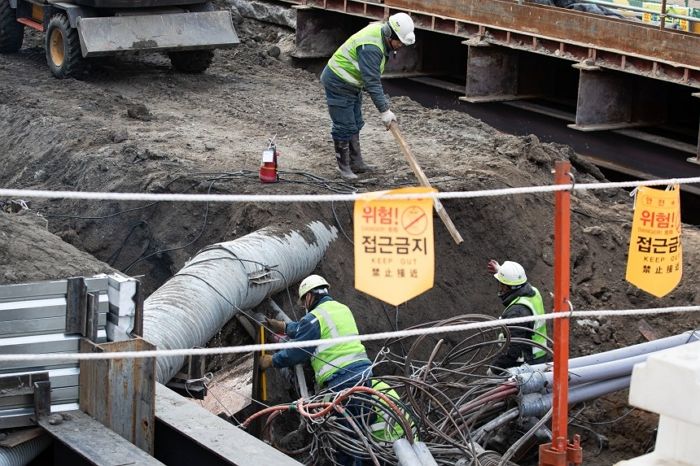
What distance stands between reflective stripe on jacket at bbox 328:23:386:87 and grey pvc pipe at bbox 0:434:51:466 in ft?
19.2

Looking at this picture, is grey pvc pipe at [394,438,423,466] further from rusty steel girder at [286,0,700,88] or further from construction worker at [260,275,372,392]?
rusty steel girder at [286,0,700,88]

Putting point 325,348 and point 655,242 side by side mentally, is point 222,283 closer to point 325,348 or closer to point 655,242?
point 325,348

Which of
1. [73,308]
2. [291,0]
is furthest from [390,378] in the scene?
[291,0]

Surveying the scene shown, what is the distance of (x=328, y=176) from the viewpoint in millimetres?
11453

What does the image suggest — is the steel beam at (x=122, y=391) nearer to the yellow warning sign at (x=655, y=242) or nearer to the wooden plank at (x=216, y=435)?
the wooden plank at (x=216, y=435)

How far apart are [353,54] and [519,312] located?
10.6 ft

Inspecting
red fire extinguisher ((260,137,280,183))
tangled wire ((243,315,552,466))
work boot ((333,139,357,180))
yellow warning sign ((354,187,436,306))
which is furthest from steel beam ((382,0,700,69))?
yellow warning sign ((354,187,436,306))

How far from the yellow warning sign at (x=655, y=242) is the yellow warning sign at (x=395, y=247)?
1.53m

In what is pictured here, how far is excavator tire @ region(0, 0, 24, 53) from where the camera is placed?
16.2 m

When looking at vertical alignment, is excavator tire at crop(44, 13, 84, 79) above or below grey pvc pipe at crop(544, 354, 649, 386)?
above

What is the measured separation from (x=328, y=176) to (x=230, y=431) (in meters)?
5.82

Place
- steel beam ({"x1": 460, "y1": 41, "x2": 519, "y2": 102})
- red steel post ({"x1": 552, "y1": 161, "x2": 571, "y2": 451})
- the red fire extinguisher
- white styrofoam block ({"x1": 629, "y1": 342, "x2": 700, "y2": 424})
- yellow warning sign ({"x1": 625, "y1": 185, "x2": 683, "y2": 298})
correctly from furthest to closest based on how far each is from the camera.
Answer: steel beam ({"x1": 460, "y1": 41, "x2": 519, "y2": 102}) → the red fire extinguisher → yellow warning sign ({"x1": 625, "y1": 185, "x2": 683, "y2": 298}) → red steel post ({"x1": 552, "y1": 161, "x2": 571, "y2": 451}) → white styrofoam block ({"x1": 629, "y1": 342, "x2": 700, "y2": 424})

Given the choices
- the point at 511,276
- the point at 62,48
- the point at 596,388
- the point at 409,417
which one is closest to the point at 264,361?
the point at 409,417

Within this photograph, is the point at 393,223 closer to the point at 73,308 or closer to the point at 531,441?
the point at 73,308
